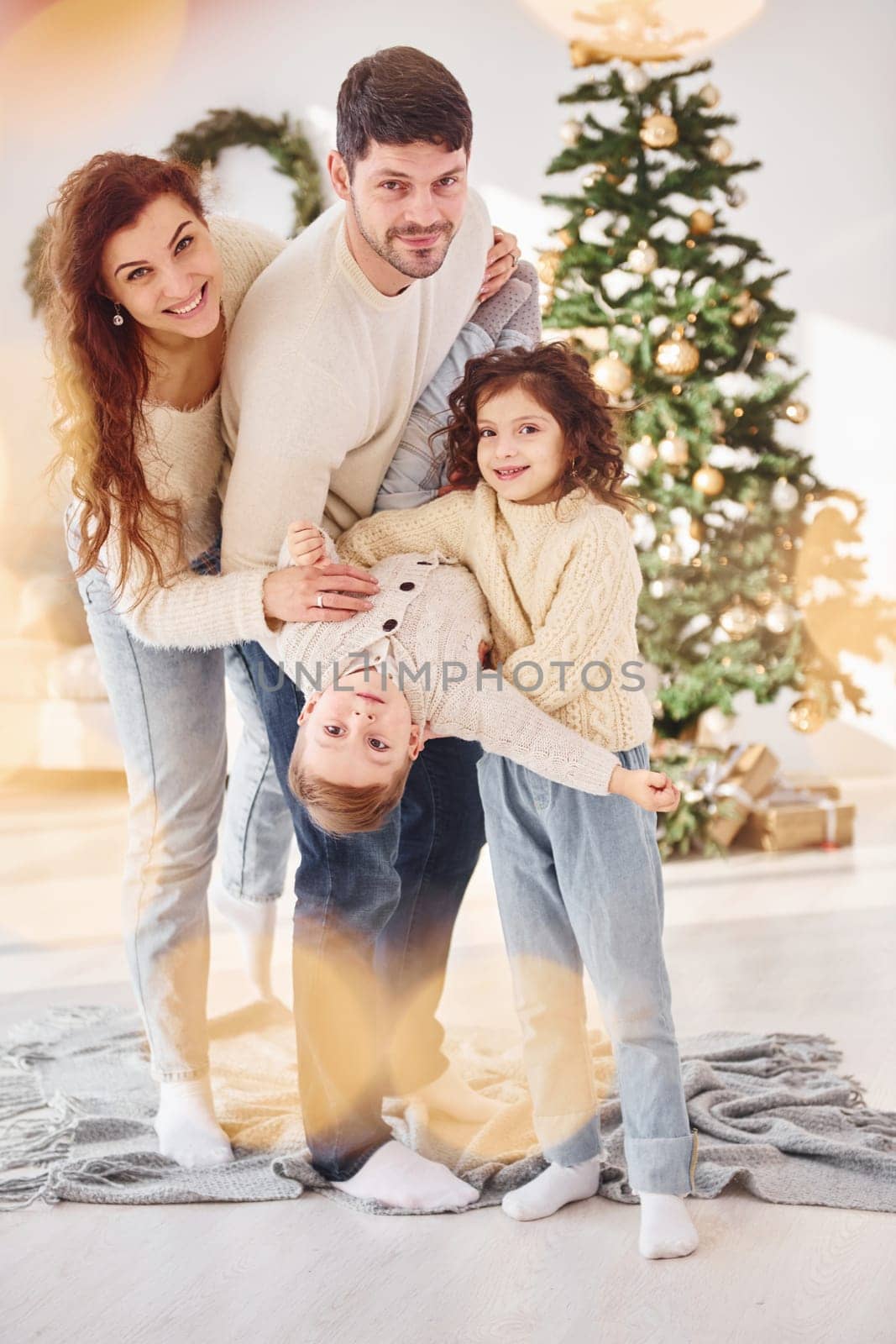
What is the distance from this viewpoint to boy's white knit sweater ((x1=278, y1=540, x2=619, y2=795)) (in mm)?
1496

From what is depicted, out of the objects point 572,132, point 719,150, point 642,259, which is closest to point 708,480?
point 642,259

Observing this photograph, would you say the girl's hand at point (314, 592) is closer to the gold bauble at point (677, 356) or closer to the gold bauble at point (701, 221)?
the gold bauble at point (677, 356)

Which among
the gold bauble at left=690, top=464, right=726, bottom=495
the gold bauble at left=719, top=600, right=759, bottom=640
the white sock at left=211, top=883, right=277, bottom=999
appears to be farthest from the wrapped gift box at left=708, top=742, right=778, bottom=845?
the white sock at left=211, top=883, right=277, bottom=999

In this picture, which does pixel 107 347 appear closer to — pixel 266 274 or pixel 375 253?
pixel 266 274

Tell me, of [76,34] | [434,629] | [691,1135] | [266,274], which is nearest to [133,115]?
[76,34]

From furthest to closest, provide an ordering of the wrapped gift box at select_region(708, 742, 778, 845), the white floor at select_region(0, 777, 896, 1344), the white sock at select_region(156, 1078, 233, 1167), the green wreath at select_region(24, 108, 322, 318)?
the green wreath at select_region(24, 108, 322, 318) → the wrapped gift box at select_region(708, 742, 778, 845) → the white sock at select_region(156, 1078, 233, 1167) → the white floor at select_region(0, 777, 896, 1344)

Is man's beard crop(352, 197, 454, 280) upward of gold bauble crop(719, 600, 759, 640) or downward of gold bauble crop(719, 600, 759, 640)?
upward

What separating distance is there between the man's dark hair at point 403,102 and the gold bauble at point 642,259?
1.76 meters

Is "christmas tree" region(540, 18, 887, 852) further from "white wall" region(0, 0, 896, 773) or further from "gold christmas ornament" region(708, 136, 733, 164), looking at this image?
"white wall" region(0, 0, 896, 773)

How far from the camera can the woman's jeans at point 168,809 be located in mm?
1771

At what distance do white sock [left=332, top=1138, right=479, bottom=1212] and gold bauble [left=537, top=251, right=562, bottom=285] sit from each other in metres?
2.27

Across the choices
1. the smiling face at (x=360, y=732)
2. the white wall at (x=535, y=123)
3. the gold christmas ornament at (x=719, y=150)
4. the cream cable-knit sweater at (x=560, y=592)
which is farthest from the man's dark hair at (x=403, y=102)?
the white wall at (x=535, y=123)

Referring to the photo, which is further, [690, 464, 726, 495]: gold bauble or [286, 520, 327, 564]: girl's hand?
[690, 464, 726, 495]: gold bauble

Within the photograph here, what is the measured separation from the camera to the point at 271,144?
15.3 feet
